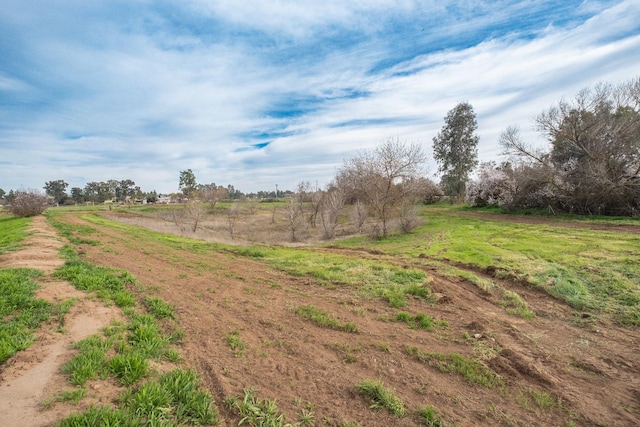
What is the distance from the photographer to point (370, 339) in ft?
15.0

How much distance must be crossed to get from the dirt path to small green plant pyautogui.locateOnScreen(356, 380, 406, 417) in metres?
0.08

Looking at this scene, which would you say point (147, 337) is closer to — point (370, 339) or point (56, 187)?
point (370, 339)

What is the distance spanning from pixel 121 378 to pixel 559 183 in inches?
1144

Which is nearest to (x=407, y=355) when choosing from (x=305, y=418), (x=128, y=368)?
(x=305, y=418)

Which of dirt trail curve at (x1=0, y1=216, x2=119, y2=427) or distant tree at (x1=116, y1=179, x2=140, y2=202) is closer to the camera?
dirt trail curve at (x1=0, y1=216, x2=119, y2=427)

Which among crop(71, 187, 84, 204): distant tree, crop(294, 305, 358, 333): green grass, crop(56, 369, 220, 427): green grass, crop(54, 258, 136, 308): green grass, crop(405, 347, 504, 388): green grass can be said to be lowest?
crop(405, 347, 504, 388): green grass

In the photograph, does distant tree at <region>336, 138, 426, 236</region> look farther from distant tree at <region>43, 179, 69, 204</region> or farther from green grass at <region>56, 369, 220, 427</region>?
distant tree at <region>43, 179, 69, 204</region>

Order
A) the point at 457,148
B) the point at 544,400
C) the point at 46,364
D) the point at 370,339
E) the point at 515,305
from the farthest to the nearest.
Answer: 1. the point at 457,148
2. the point at 515,305
3. the point at 370,339
4. the point at 544,400
5. the point at 46,364

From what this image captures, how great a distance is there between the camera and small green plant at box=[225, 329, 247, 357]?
3960mm

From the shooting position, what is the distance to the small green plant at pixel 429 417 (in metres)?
2.86

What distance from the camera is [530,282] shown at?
7535 millimetres

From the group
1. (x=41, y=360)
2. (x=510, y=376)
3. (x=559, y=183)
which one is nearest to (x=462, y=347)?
(x=510, y=376)

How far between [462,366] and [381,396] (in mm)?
1519

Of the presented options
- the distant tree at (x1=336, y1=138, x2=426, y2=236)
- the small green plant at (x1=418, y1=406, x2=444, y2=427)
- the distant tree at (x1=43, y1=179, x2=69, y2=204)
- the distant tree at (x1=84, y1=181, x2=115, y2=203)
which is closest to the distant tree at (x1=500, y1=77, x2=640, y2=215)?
the distant tree at (x1=336, y1=138, x2=426, y2=236)
